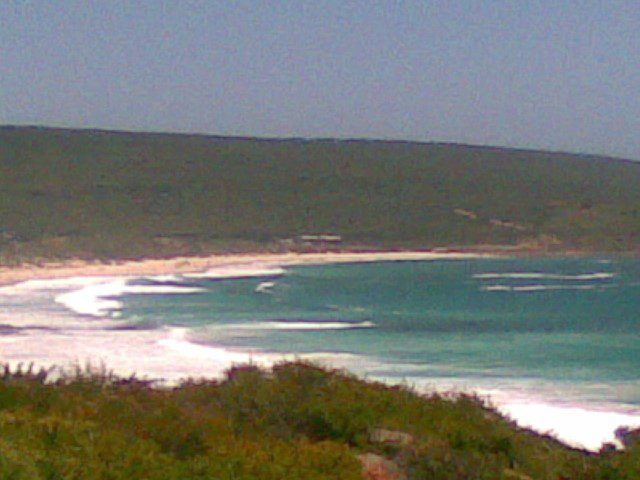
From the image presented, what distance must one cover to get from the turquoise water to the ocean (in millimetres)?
59

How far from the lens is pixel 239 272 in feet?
206

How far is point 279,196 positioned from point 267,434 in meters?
85.0

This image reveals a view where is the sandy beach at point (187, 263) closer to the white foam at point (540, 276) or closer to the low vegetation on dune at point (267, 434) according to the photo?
the white foam at point (540, 276)

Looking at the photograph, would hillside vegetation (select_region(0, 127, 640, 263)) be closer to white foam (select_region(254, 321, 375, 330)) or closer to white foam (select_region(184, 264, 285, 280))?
white foam (select_region(184, 264, 285, 280))

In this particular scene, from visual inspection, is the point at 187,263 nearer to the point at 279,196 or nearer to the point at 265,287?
the point at 265,287

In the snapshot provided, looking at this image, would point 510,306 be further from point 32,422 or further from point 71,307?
point 32,422

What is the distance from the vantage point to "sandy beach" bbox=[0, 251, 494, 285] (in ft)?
192

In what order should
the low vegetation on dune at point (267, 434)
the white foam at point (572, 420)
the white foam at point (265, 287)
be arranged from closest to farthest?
the low vegetation on dune at point (267, 434) → the white foam at point (572, 420) → the white foam at point (265, 287)

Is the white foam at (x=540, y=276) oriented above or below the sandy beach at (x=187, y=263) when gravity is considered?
below

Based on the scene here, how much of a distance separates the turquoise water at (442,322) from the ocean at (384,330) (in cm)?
6

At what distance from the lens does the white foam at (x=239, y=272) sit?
59.7 meters

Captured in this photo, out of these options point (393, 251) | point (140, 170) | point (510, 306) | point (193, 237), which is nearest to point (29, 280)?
point (510, 306)

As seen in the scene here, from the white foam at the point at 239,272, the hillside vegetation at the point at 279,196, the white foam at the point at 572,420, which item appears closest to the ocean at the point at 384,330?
the white foam at the point at 572,420

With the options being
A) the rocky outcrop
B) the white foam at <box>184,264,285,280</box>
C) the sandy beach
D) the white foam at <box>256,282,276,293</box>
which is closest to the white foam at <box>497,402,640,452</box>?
the rocky outcrop
